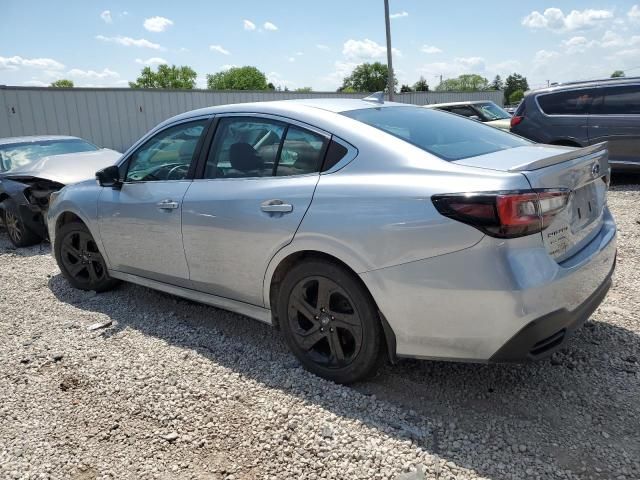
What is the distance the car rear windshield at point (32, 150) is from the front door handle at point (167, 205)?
4.76 m

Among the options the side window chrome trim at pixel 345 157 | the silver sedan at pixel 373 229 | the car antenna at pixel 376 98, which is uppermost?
the car antenna at pixel 376 98

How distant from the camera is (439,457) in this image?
7.72ft

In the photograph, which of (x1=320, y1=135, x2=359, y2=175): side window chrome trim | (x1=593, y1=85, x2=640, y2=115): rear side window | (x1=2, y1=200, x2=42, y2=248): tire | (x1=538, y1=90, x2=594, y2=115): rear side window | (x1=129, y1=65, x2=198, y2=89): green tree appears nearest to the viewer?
(x1=320, y1=135, x2=359, y2=175): side window chrome trim

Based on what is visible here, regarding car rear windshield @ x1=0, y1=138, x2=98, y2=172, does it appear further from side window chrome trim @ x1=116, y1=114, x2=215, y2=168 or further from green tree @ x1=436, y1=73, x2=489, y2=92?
green tree @ x1=436, y1=73, x2=489, y2=92

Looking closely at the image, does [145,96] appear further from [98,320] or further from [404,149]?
[404,149]

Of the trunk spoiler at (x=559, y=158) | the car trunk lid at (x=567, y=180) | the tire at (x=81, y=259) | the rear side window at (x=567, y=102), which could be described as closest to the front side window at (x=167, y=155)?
the tire at (x=81, y=259)

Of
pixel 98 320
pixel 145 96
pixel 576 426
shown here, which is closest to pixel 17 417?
pixel 98 320

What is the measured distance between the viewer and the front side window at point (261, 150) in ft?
9.91

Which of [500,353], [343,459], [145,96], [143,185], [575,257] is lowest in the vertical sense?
[343,459]

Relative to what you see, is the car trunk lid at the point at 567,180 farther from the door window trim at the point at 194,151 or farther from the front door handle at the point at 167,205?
the front door handle at the point at 167,205

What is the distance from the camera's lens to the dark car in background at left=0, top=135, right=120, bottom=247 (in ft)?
→ 22.2

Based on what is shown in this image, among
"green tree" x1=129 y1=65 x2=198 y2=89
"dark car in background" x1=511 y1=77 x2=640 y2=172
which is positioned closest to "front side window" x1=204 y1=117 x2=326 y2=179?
"dark car in background" x1=511 y1=77 x2=640 y2=172

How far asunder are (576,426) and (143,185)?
3241mm

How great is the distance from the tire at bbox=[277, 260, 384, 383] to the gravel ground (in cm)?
13
